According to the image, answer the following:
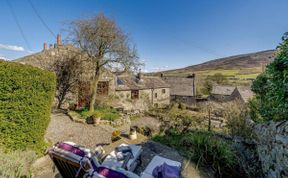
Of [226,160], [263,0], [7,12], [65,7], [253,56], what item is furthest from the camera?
[253,56]

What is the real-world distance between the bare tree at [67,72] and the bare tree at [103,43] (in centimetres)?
172

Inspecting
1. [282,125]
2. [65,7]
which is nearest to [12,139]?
[282,125]

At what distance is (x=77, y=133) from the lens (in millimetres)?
7984

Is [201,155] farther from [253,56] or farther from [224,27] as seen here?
[253,56]

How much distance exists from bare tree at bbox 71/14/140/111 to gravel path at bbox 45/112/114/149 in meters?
2.57

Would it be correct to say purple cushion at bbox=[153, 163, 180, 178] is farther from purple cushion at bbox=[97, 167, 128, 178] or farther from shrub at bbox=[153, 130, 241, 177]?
shrub at bbox=[153, 130, 241, 177]

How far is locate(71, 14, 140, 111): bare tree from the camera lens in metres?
10.7

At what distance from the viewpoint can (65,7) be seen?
13.5 meters

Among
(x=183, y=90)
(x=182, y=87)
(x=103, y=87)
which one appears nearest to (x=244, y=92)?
(x=183, y=90)

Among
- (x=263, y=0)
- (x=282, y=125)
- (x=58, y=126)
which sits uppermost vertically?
(x=263, y=0)

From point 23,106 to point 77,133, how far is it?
4.02 m

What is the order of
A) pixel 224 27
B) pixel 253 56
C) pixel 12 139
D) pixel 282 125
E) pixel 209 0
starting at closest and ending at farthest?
pixel 282 125 → pixel 12 139 → pixel 209 0 → pixel 224 27 → pixel 253 56

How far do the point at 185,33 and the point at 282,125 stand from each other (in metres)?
20.6

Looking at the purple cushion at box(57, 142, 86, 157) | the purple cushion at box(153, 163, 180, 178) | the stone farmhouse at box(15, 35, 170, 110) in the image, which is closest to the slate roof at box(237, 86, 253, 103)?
the stone farmhouse at box(15, 35, 170, 110)
